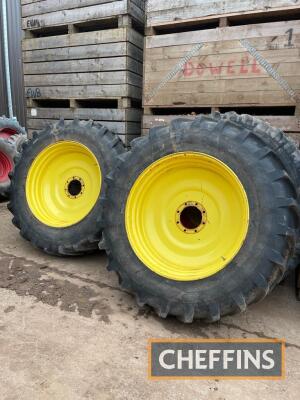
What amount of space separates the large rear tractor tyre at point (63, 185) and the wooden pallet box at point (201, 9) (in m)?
1.39

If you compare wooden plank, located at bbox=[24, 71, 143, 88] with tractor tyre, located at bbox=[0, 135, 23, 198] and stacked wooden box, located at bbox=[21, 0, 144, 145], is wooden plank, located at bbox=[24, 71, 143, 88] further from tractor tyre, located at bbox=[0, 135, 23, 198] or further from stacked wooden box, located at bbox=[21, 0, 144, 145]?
tractor tyre, located at bbox=[0, 135, 23, 198]

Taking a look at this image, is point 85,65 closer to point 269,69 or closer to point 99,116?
point 99,116

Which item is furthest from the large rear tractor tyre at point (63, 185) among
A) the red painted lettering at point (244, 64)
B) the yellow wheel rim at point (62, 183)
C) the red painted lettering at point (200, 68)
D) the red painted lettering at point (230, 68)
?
the red painted lettering at point (244, 64)

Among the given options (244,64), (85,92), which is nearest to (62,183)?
(85,92)

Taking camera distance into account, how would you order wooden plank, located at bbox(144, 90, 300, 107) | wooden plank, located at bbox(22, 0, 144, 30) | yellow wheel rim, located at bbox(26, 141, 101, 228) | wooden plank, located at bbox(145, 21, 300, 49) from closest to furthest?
wooden plank, located at bbox(145, 21, 300, 49), wooden plank, located at bbox(144, 90, 300, 107), yellow wheel rim, located at bbox(26, 141, 101, 228), wooden plank, located at bbox(22, 0, 144, 30)

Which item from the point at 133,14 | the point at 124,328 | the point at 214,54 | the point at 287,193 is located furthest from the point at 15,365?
the point at 133,14

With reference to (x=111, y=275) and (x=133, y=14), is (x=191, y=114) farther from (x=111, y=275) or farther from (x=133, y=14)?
(x=111, y=275)

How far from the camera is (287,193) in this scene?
2199mm

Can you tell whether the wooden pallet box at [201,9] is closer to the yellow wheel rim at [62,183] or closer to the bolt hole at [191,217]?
the yellow wheel rim at [62,183]

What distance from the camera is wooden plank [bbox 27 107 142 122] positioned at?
13.1 feet

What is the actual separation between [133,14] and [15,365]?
12.4 ft

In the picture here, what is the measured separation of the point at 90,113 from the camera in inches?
165

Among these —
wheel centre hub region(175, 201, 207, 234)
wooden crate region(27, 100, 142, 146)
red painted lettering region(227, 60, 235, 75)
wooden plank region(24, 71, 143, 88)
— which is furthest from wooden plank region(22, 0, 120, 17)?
wheel centre hub region(175, 201, 207, 234)

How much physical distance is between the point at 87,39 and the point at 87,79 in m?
0.47
